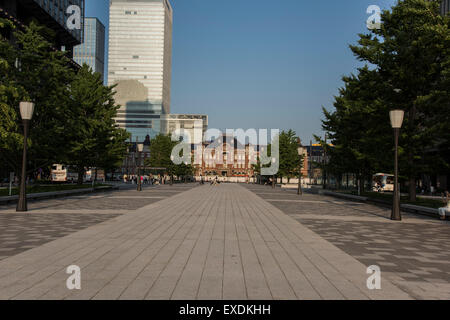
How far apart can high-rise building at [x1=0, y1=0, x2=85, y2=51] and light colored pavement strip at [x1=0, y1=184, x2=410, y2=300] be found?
157 feet

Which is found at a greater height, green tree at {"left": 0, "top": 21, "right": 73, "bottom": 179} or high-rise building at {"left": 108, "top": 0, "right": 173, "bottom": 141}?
high-rise building at {"left": 108, "top": 0, "right": 173, "bottom": 141}

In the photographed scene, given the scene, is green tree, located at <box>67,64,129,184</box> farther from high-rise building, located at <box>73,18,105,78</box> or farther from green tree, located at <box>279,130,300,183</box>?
high-rise building, located at <box>73,18,105,78</box>

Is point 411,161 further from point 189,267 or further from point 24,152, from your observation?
point 24,152

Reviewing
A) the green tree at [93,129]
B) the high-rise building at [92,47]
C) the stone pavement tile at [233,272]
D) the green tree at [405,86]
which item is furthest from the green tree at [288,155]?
the high-rise building at [92,47]

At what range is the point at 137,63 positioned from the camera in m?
193

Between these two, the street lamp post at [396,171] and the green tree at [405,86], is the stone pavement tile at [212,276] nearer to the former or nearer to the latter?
the street lamp post at [396,171]

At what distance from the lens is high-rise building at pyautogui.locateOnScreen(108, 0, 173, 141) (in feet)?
627

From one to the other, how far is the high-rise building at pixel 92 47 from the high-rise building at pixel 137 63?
18.1ft

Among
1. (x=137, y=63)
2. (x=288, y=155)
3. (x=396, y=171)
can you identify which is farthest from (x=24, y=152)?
(x=137, y=63)

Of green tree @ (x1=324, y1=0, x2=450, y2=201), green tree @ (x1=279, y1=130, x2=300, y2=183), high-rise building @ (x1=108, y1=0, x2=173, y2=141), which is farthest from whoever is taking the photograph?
high-rise building @ (x1=108, y1=0, x2=173, y2=141)

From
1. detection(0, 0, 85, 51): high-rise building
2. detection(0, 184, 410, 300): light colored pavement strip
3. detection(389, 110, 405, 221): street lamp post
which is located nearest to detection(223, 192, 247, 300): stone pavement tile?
detection(0, 184, 410, 300): light colored pavement strip

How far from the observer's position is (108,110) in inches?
1431

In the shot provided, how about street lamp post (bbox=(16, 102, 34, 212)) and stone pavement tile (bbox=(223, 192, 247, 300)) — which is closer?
stone pavement tile (bbox=(223, 192, 247, 300))

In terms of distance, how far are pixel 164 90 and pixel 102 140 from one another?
169107 mm
